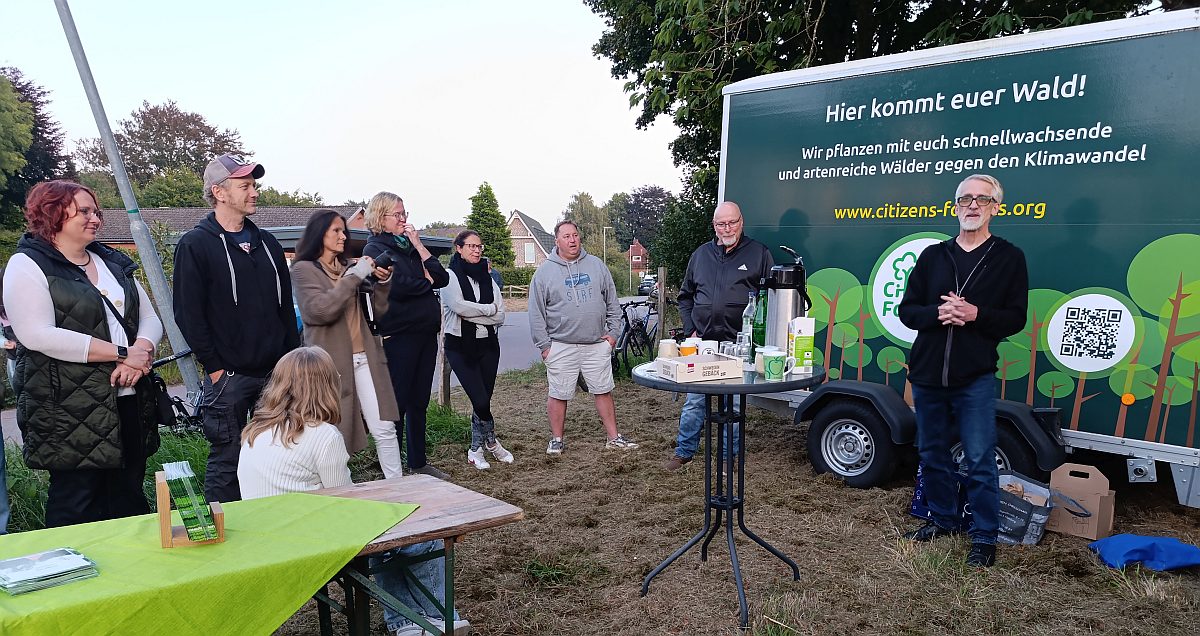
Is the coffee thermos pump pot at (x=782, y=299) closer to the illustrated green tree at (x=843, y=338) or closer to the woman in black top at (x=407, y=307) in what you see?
the illustrated green tree at (x=843, y=338)

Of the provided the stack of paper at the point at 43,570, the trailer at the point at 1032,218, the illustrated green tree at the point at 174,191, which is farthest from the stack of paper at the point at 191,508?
the illustrated green tree at the point at 174,191

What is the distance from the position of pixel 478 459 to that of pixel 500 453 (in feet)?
0.73

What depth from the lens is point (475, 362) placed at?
5488 mm

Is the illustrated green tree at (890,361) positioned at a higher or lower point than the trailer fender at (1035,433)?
higher

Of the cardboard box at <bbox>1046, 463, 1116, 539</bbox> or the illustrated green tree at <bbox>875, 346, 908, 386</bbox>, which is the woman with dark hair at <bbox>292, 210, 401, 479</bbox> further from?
the cardboard box at <bbox>1046, 463, 1116, 539</bbox>

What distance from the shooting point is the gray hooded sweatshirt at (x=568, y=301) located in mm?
5543

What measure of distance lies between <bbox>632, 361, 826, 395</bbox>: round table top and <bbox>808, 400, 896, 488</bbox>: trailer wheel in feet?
6.00

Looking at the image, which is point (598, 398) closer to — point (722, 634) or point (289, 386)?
point (722, 634)

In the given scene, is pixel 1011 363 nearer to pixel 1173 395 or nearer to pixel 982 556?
pixel 1173 395

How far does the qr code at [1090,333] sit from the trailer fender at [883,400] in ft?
2.97

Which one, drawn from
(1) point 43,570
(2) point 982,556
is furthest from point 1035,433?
(1) point 43,570

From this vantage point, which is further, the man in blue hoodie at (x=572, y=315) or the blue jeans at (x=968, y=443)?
the man in blue hoodie at (x=572, y=315)

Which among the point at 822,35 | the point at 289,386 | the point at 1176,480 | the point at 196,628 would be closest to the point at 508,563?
the point at 289,386

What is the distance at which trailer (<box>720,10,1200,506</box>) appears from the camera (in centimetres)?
369
